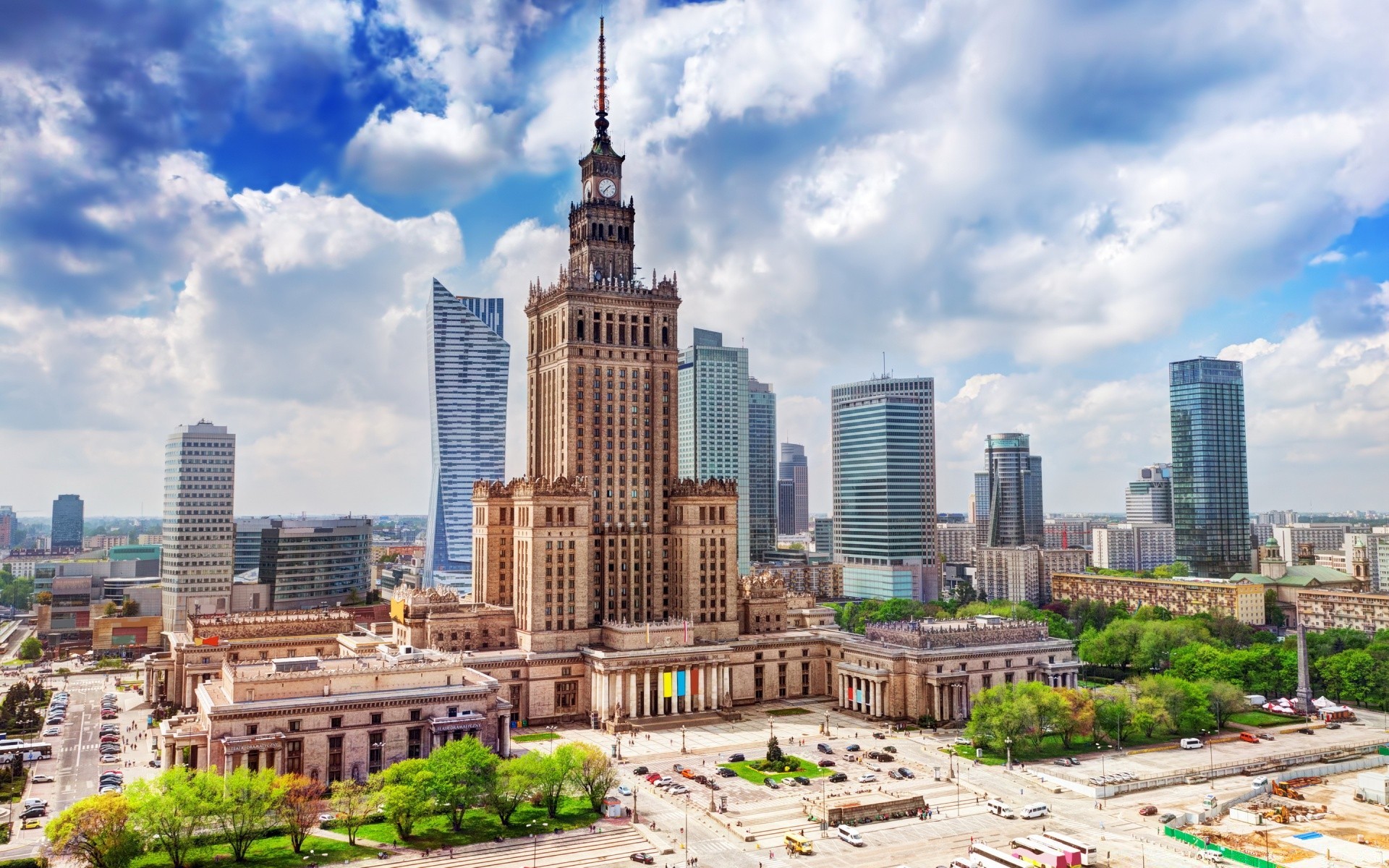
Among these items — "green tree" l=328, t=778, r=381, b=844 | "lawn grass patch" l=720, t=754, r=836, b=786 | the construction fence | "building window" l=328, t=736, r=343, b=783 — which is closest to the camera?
the construction fence

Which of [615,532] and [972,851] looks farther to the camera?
[615,532]

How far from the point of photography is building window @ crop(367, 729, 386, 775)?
120 m

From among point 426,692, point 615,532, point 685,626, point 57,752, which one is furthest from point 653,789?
point 57,752

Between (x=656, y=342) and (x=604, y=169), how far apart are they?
33.3 metres

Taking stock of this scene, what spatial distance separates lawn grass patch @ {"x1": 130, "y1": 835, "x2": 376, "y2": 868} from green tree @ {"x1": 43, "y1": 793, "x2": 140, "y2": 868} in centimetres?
500

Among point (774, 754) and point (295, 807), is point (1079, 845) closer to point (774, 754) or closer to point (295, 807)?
point (774, 754)

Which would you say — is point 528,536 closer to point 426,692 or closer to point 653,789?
point 426,692

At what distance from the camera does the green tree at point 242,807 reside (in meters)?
93.6

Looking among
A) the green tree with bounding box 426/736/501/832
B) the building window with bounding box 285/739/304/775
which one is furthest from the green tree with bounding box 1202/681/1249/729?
the building window with bounding box 285/739/304/775

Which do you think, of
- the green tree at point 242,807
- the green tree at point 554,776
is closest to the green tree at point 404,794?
the green tree at point 242,807

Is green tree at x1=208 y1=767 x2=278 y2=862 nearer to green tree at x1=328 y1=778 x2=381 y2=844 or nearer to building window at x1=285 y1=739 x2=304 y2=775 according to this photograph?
green tree at x1=328 y1=778 x2=381 y2=844

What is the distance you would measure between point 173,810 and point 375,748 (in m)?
30.3

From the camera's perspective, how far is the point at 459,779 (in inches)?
4048

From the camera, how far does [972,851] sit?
312ft
